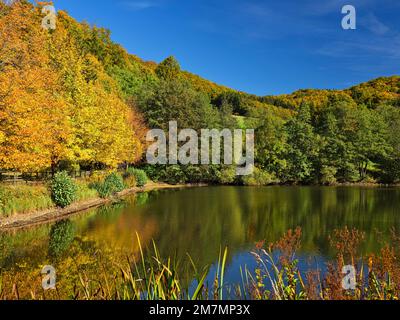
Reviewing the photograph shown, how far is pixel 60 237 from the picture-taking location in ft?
49.9

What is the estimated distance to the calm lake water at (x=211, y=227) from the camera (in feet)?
41.9


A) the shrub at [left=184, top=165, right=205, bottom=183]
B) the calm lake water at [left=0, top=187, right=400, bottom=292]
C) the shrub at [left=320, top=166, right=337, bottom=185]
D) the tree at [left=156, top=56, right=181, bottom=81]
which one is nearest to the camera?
the calm lake water at [left=0, top=187, right=400, bottom=292]

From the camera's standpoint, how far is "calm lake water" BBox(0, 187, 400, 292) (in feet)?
41.9

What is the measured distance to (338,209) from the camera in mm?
23922

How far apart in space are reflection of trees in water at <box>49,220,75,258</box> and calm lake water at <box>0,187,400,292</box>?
8 cm

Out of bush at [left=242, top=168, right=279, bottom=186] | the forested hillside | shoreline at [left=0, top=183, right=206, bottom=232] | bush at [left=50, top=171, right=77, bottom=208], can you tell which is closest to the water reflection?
shoreline at [left=0, top=183, right=206, bottom=232]

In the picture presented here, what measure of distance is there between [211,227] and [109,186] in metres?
12.1

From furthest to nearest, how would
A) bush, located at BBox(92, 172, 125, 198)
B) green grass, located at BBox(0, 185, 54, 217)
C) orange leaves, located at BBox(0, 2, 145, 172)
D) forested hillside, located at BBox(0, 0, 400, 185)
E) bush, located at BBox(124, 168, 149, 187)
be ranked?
1. bush, located at BBox(124, 168, 149, 187)
2. bush, located at BBox(92, 172, 125, 198)
3. green grass, located at BBox(0, 185, 54, 217)
4. forested hillside, located at BBox(0, 0, 400, 185)
5. orange leaves, located at BBox(0, 2, 145, 172)

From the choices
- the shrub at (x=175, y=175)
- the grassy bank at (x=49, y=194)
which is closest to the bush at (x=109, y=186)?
the grassy bank at (x=49, y=194)

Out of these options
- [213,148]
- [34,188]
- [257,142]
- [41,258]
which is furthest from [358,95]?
[41,258]

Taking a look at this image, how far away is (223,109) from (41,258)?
38.9 m

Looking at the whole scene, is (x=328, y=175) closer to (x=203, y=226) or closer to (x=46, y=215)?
(x=203, y=226)

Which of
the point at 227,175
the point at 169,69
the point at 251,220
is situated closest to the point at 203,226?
the point at 251,220

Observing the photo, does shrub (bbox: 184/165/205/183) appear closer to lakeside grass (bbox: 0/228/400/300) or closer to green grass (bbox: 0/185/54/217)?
green grass (bbox: 0/185/54/217)
